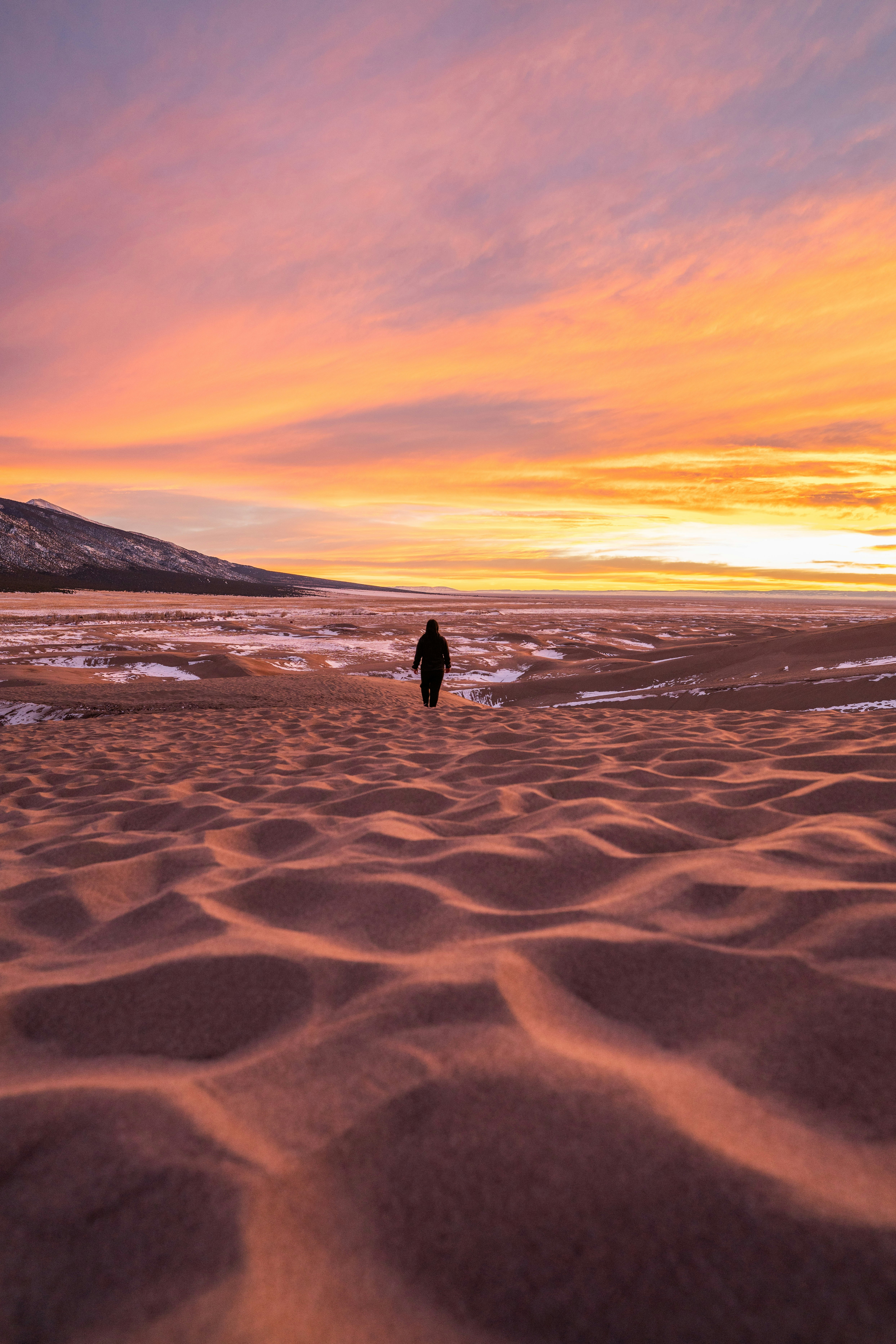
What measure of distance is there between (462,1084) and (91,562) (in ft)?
578

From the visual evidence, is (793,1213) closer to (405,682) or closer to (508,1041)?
(508,1041)

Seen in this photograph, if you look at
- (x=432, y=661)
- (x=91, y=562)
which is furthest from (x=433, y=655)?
(x=91, y=562)

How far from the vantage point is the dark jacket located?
9.19 m

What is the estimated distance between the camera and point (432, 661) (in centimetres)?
918

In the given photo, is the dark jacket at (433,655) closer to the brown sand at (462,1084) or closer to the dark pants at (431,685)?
the dark pants at (431,685)

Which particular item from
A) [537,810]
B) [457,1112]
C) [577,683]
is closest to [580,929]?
[457,1112]

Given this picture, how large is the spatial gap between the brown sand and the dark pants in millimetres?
6428

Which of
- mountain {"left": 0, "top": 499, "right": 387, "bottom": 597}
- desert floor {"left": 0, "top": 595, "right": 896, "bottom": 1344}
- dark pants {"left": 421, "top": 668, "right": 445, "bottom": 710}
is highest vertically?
mountain {"left": 0, "top": 499, "right": 387, "bottom": 597}

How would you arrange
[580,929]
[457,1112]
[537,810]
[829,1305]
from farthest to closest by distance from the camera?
[537,810]
[580,929]
[457,1112]
[829,1305]

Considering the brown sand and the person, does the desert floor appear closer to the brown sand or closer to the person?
the brown sand

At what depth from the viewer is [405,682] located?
1390 cm

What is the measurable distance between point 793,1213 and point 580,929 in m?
0.87

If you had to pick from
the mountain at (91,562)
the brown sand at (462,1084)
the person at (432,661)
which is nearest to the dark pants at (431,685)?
the person at (432,661)

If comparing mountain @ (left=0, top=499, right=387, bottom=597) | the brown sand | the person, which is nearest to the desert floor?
the brown sand
